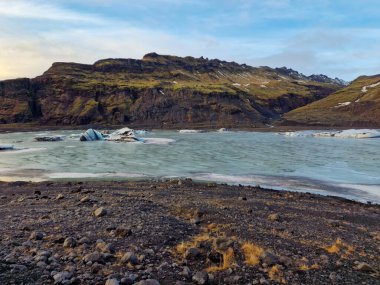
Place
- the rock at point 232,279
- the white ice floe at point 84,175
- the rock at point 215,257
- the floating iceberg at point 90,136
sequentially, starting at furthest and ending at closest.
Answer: the floating iceberg at point 90,136
the white ice floe at point 84,175
the rock at point 215,257
the rock at point 232,279

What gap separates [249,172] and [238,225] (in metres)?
20.4

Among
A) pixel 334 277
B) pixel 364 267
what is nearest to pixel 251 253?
pixel 334 277

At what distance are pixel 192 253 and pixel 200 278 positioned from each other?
1.39m

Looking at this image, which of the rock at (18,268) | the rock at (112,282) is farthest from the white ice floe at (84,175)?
the rock at (112,282)

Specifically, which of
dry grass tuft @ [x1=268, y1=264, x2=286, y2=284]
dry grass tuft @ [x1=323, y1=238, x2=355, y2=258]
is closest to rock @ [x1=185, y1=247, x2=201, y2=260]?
dry grass tuft @ [x1=268, y1=264, x2=286, y2=284]

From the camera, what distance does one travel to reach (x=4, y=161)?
138 feet

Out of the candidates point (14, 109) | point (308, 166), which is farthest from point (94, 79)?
point (308, 166)

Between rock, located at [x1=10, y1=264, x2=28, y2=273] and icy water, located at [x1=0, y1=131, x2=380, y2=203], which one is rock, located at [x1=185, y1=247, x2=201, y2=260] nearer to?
rock, located at [x1=10, y1=264, x2=28, y2=273]

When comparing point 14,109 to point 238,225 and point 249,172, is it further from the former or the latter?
point 238,225

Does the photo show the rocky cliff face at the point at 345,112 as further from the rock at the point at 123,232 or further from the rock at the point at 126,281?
the rock at the point at 126,281

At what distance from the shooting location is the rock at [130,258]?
31.7 ft

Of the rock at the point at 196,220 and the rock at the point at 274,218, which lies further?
the rock at the point at 274,218

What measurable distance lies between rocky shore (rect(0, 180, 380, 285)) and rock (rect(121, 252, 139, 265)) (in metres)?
0.02

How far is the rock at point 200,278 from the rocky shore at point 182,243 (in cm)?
3
